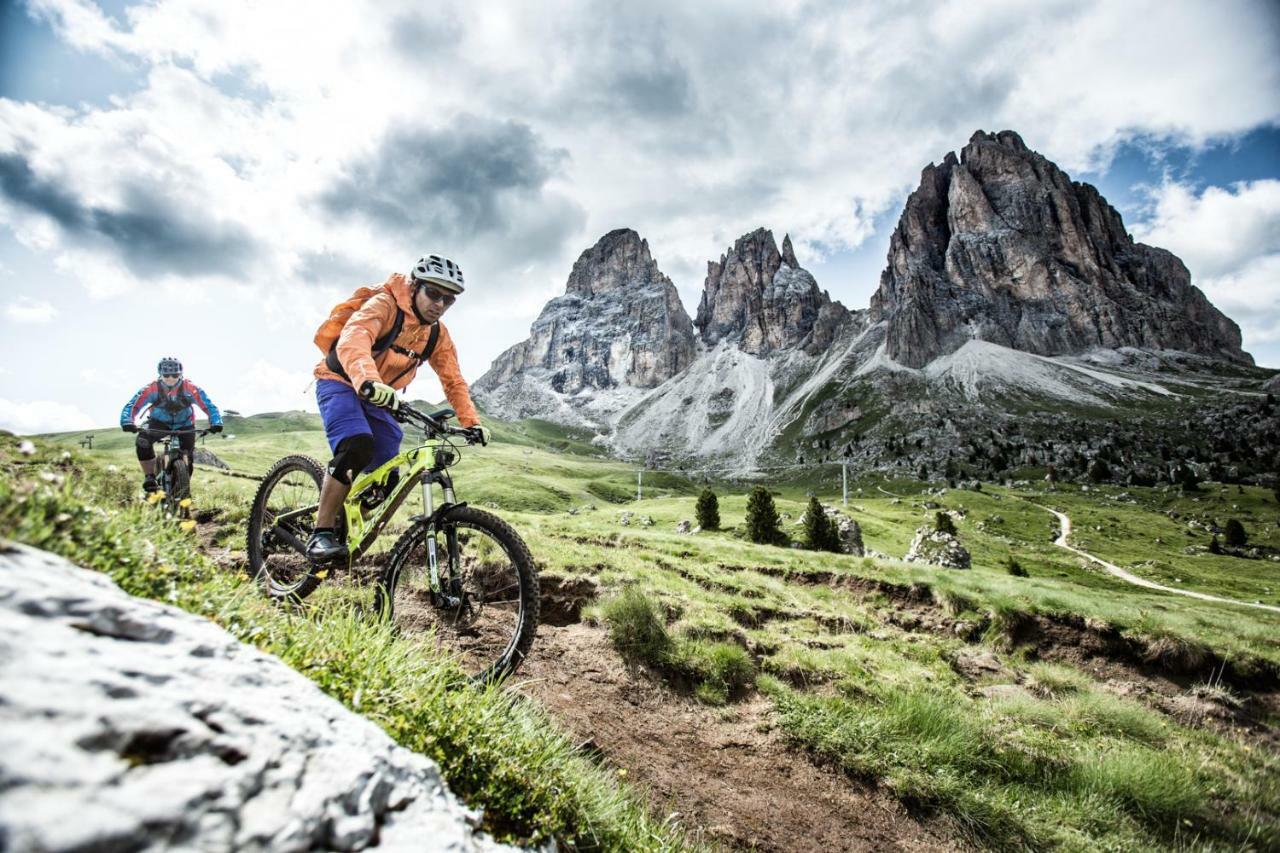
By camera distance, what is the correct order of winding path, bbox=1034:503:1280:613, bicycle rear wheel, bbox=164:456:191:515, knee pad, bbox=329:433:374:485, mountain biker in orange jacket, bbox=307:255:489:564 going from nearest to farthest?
mountain biker in orange jacket, bbox=307:255:489:564 → knee pad, bbox=329:433:374:485 → bicycle rear wheel, bbox=164:456:191:515 → winding path, bbox=1034:503:1280:613

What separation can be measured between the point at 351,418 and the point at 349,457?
0.54 metres

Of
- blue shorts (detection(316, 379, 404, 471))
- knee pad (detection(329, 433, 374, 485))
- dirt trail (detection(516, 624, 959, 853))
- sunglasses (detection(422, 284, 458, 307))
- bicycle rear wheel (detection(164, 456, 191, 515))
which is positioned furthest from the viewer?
bicycle rear wheel (detection(164, 456, 191, 515))

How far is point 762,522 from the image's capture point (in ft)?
189

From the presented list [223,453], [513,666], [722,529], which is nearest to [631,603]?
[513,666]

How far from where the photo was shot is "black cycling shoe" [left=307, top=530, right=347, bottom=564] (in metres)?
6.58

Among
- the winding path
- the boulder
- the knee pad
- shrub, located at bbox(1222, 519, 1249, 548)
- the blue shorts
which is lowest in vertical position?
the winding path

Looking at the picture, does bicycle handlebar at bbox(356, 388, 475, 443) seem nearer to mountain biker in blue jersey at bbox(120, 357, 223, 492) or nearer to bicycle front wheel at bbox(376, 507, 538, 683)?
bicycle front wheel at bbox(376, 507, 538, 683)

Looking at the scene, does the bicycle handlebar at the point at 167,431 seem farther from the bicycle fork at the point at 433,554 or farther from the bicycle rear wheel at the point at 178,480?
the bicycle fork at the point at 433,554

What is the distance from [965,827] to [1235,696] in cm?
1104

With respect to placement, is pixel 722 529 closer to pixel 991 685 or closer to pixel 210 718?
pixel 991 685

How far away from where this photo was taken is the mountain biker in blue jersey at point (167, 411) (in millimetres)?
13008

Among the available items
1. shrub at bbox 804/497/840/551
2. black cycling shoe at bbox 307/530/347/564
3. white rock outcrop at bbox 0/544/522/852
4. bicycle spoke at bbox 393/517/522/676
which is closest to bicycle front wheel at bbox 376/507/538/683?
bicycle spoke at bbox 393/517/522/676

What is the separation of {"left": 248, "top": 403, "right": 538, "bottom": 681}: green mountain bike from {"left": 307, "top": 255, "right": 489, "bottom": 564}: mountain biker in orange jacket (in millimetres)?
311

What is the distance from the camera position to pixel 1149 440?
16612 cm
